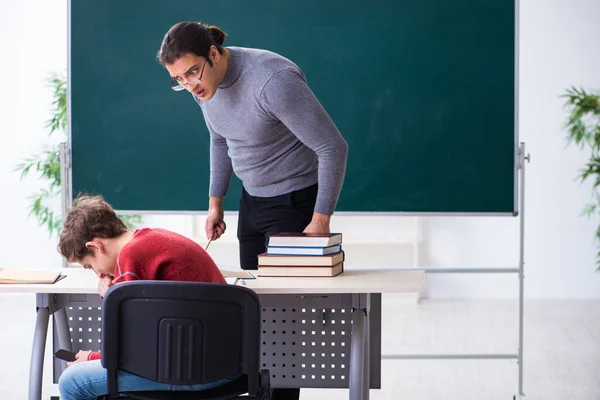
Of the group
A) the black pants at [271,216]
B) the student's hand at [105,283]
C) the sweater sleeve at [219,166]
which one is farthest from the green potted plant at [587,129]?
the student's hand at [105,283]

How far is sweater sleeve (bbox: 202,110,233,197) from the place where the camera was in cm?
306

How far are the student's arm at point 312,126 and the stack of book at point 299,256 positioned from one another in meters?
0.17

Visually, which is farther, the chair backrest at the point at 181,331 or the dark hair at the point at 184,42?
the dark hair at the point at 184,42

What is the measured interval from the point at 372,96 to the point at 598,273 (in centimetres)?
286

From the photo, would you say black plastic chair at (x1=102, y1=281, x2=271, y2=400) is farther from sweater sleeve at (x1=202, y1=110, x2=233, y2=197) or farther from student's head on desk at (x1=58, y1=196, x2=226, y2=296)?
sweater sleeve at (x1=202, y1=110, x2=233, y2=197)

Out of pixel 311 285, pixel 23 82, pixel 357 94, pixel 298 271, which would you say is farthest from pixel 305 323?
pixel 23 82

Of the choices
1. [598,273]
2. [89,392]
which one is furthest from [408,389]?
[598,273]

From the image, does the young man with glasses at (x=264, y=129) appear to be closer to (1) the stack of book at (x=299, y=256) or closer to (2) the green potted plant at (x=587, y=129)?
(1) the stack of book at (x=299, y=256)

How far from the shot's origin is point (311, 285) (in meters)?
2.35

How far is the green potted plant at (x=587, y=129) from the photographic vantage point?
550 centimetres

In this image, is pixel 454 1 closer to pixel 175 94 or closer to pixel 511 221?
pixel 175 94

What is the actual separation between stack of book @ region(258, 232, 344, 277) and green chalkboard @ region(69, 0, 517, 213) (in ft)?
5.18

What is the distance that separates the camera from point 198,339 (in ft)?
6.25

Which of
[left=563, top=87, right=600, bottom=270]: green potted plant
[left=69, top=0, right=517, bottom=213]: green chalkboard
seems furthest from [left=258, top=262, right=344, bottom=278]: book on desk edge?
[left=563, top=87, right=600, bottom=270]: green potted plant
